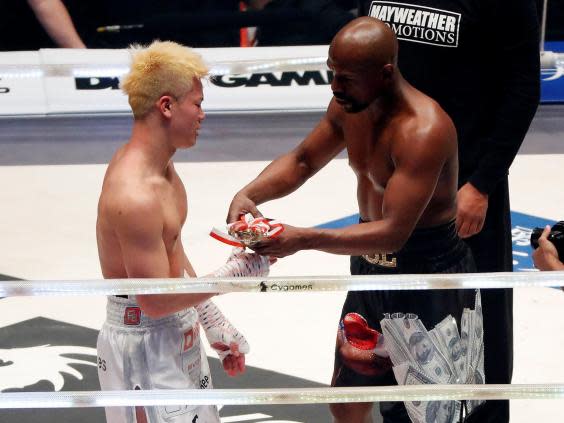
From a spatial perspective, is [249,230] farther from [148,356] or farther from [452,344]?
[452,344]

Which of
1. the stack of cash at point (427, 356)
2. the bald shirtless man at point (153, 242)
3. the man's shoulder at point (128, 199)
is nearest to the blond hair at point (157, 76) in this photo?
the bald shirtless man at point (153, 242)

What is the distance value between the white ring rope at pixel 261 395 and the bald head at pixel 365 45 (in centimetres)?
85

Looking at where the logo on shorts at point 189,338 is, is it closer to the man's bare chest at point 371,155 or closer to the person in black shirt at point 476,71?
the man's bare chest at point 371,155

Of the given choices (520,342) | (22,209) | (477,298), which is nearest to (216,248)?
(22,209)

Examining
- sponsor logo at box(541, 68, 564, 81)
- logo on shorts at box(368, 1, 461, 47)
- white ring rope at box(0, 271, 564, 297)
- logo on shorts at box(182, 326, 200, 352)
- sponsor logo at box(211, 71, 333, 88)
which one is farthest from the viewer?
sponsor logo at box(541, 68, 564, 81)

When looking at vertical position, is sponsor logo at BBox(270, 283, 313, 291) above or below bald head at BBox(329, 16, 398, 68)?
below

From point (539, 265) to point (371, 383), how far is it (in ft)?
2.03

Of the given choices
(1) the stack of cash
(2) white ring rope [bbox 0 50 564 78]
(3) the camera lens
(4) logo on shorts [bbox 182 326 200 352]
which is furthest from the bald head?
(2) white ring rope [bbox 0 50 564 78]

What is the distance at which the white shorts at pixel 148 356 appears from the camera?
290 cm

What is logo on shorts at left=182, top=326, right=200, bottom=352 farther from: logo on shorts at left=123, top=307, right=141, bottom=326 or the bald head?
the bald head

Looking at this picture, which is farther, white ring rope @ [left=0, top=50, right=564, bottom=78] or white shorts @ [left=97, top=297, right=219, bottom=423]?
white ring rope @ [left=0, top=50, right=564, bottom=78]

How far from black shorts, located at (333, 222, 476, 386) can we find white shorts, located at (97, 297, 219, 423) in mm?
550

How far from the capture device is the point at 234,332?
10.2 ft

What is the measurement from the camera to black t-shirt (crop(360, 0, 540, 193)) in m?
3.20
